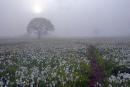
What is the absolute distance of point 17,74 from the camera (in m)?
17.1

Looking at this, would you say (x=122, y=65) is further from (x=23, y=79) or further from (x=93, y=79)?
(x=23, y=79)

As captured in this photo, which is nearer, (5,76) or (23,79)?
(23,79)

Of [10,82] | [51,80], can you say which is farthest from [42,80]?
[10,82]

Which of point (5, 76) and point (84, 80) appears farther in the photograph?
point (5, 76)

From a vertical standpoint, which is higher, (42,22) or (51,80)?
(42,22)

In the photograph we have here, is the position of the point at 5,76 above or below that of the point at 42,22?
below

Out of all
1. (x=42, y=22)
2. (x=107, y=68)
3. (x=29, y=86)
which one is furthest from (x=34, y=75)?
(x=42, y=22)

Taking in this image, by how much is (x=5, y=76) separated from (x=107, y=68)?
8346mm

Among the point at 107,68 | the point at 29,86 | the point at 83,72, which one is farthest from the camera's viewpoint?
the point at 107,68

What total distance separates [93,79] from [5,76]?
6.07 metres

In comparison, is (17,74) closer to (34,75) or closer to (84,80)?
(34,75)

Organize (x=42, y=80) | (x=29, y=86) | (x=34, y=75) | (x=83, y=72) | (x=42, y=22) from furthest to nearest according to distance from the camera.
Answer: (x=42, y=22) → (x=83, y=72) → (x=34, y=75) → (x=42, y=80) → (x=29, y=86)

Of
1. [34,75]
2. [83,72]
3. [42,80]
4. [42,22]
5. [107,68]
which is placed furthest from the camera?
[42,22]

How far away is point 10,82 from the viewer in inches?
587
